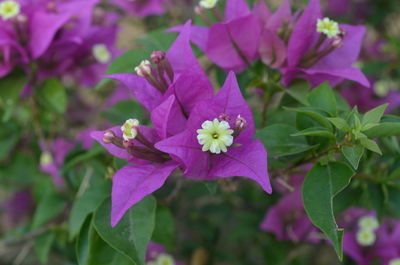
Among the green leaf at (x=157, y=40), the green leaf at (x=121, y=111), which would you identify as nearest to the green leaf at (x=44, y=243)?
the green leaf at (x=121, y=111)

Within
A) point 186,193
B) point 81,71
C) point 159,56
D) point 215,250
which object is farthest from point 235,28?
point 215,250

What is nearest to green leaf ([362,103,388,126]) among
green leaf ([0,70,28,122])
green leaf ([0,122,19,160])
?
green leaf ([0,70,28,122])

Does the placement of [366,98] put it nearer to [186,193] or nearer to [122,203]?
[186,193]

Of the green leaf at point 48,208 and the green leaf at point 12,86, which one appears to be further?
the green leaf at point 48,208

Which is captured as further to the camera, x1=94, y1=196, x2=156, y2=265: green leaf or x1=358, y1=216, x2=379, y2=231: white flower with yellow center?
x1=358, y1=216, x2=379, y2=231: white flower with yellow center

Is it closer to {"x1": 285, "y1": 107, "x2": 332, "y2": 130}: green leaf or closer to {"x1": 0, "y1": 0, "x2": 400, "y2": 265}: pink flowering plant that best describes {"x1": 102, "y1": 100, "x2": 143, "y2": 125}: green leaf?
{"x1": 0, "y1": 0, "x2": 400, "y2": 265}: pink flowering plant

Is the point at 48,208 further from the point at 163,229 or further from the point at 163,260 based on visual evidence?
the point at 163,229

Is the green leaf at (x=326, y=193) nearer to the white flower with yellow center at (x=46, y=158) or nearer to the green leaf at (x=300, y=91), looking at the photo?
the green leaf at (x=300, y=91)

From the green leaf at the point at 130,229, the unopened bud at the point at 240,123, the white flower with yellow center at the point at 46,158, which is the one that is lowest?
the white flower with yellow center at the point at 46,158
